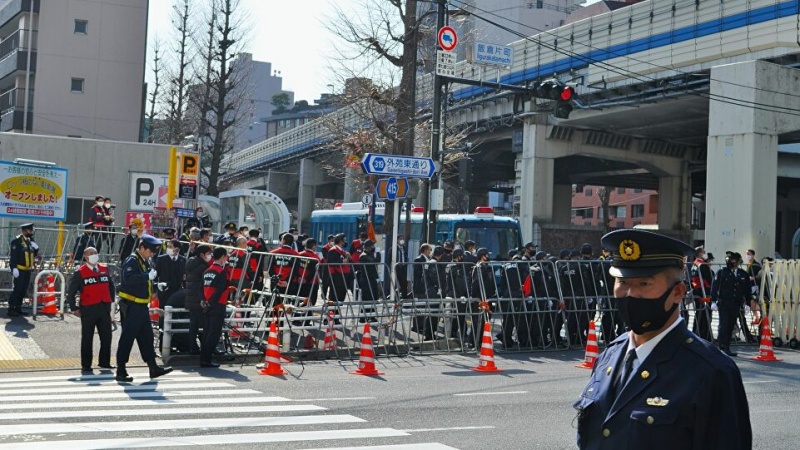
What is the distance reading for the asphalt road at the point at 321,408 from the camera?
9430 mm

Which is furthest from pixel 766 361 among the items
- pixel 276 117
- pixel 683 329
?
pixel 276 117

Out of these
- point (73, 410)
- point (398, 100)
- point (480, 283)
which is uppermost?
point (398, 100)

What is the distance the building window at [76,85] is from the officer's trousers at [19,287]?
32538 mm

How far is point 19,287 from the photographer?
19328mm

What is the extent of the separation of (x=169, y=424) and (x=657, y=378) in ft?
24.9

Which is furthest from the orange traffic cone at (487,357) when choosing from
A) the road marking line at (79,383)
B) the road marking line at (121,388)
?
the road marking line at (79,383)

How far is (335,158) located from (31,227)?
3991 cm

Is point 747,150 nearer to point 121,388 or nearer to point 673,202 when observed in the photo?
point 673,202

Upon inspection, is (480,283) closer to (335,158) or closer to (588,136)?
(588,136)

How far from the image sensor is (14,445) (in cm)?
875

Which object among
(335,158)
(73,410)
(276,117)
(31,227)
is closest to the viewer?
(73,410)

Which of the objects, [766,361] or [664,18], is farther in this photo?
[664,18]

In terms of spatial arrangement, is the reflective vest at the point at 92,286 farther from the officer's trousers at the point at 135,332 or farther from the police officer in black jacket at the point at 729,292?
the police officer in black jacket at the point at 729,292

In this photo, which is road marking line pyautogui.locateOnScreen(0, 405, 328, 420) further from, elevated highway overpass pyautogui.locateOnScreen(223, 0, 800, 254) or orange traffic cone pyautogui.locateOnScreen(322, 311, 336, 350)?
elevated highway overpass pyautogui.locateOnScreen(223, 0, 800, 254)
